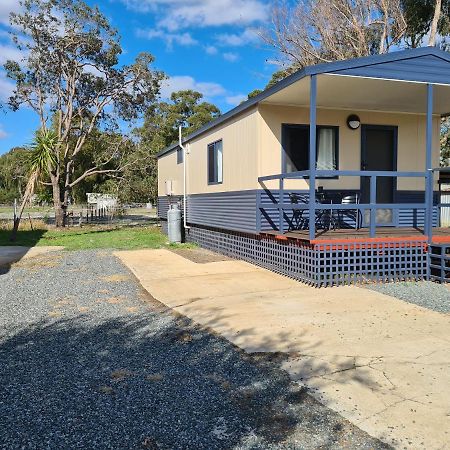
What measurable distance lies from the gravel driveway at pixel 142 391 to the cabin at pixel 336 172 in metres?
3.16

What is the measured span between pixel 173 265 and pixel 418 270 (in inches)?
181

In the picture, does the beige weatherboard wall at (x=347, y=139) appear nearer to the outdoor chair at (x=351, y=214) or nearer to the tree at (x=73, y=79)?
the outdoor chair at (x=351, y=214)

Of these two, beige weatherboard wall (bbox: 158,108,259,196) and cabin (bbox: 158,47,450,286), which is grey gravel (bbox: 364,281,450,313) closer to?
cabin (bbox: 158,47,450,286)

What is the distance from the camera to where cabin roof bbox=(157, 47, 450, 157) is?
695 centimetres

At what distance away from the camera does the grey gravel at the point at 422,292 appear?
5852mm

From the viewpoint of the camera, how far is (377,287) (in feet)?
22.7

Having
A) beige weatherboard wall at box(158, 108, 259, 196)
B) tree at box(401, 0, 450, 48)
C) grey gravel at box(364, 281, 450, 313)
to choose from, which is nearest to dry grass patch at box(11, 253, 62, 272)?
beige weatherboard wall at box(158, 108, 259, 196)

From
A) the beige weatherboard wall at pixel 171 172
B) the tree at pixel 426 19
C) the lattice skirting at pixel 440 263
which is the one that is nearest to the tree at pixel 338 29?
the tree at pixel 426 19

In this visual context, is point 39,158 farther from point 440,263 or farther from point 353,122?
point 440,263

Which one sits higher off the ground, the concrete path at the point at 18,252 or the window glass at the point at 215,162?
the window glass at the point at 215,162

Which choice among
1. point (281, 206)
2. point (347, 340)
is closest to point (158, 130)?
point (281, 206)

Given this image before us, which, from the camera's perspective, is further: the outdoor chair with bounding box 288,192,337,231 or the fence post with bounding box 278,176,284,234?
the outdoor chair with bounding box 288,192,337,231

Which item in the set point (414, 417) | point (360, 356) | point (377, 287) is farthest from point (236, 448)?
point (377, 287)

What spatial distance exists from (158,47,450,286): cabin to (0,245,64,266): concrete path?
4463 mm
